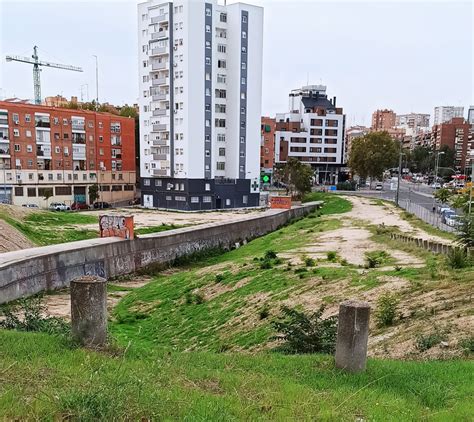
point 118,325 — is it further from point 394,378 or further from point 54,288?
point 394,378

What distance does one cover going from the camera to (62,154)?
214 ft

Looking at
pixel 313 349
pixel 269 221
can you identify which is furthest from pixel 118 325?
pixel 269 221

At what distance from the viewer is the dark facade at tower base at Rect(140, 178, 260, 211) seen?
205 feet

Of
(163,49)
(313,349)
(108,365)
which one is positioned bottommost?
(313,349)

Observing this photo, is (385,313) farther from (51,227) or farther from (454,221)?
(51,227)

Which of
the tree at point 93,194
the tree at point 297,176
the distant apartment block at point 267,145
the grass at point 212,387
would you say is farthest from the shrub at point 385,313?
the distant apartment block at point 267,145

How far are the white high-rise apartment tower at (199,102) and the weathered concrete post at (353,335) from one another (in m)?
55.6

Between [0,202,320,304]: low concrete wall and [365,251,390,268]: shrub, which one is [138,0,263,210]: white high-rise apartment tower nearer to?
[0,202,320,304]: low concrete wall

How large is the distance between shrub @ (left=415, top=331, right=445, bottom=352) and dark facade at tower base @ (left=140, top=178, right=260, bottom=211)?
53522mm

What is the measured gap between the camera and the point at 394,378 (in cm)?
693

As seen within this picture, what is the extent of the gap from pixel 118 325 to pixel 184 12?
52873 mm

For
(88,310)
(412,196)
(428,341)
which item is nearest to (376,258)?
(428,341)

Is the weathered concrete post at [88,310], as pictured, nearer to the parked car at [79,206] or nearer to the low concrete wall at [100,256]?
the low concrete wall at [100,256]

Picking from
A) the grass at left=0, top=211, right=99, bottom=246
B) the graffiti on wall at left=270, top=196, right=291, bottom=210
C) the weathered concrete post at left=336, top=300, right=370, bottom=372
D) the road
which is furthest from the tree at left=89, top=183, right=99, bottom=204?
the weathered concrete post at left=336, top=300, right=370, bottom=372
